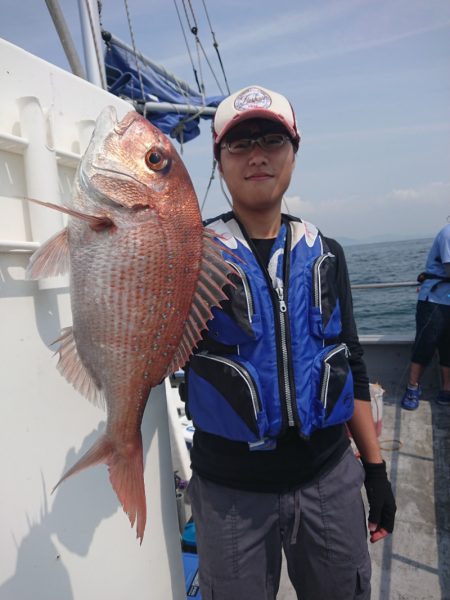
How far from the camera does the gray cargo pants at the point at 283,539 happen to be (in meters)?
1.77

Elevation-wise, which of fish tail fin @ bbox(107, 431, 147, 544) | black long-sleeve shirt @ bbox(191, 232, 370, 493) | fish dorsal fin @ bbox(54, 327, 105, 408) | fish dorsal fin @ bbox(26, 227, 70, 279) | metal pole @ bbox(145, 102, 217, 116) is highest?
metal pole @ bbox(145, 102, 217, 116)

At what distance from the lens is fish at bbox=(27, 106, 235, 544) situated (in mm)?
1268

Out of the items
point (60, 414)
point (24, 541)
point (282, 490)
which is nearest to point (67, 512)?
point (24, 541)

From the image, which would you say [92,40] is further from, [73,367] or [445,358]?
[445,358]

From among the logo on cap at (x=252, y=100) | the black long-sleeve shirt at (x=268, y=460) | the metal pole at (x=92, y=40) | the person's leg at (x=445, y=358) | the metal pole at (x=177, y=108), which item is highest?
the metal pole at (x=177, y=108)

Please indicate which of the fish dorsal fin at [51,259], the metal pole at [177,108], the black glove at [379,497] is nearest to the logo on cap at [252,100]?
the fish dorsal fin at [51,259]

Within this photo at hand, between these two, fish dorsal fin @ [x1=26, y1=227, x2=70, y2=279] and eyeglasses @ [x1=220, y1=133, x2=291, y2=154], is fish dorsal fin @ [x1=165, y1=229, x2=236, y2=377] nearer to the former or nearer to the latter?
fish dorsal fin @ [x1=26, y1=227, x2=70, y2=279]

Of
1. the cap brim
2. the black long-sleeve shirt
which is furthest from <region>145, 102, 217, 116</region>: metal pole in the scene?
the black long-sleeve shirt

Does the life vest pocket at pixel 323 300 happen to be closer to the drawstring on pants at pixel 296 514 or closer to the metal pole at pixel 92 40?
the drawstring on pants at pixel 296 514

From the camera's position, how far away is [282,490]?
1.78 meters

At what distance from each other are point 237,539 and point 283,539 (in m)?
0.23

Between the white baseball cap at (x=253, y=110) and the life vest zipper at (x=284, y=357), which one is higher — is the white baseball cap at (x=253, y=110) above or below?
above

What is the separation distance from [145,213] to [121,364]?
48 centimetres

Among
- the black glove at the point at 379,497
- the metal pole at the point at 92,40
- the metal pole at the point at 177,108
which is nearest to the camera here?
the black glove at the point at 379,497
